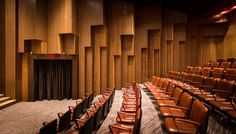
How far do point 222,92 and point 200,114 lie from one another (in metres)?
0.95

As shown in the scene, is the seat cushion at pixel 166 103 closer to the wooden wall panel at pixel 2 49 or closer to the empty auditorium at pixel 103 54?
the empty auditorium at pixel 103 54

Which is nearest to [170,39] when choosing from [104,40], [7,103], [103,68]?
[104,40]

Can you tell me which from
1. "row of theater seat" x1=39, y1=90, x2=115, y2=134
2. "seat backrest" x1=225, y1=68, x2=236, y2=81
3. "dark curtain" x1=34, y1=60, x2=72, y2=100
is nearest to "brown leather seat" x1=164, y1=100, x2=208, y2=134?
"row of theater seat" x1=39, y1=90, x2=115, y2=134

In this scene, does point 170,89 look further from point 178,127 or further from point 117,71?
point 117,71

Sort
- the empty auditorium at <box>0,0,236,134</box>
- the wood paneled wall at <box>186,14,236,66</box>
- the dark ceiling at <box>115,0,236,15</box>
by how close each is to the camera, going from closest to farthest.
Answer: the empty auditorium at <box>0,0,236,134</box>, the dark ceiling at <box>115,0,236,15</box>, the wood paneled wall at <box>186,14,236,66</box>

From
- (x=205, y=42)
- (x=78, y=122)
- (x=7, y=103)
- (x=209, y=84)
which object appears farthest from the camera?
(x=205, y=42)

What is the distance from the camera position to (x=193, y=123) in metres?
1.48

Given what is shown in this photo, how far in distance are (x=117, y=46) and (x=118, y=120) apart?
10.8 ft

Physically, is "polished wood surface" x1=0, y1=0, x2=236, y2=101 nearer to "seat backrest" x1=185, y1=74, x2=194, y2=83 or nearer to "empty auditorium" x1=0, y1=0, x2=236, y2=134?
"empty auditorium" x1=0, y1=0, x2=236, y2=134

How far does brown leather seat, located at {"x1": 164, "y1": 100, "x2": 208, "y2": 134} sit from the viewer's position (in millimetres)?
1428

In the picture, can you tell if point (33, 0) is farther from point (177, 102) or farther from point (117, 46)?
point (177, 102)

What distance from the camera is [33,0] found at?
167 inches

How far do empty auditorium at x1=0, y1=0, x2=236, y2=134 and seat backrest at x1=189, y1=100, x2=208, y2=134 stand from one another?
715mm

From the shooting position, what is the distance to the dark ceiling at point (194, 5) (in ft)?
16.4
